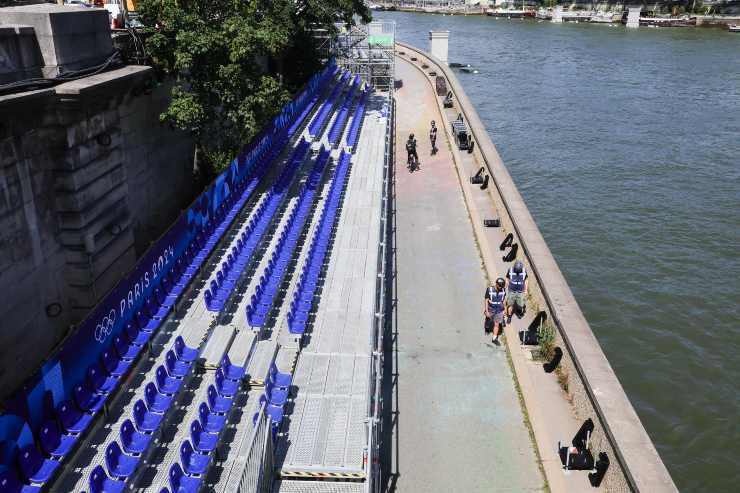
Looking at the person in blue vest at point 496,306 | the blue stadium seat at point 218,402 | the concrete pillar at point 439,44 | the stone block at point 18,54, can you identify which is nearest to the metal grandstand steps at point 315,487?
the blue stadium seat at point 218,402

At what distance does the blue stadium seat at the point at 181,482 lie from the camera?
31.7 ft

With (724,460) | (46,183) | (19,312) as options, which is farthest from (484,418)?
(46,183)

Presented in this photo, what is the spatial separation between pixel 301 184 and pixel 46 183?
1116 centimetres

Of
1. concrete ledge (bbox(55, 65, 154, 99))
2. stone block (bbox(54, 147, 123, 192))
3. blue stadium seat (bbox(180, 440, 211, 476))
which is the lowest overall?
blue stadium seat (bbox(180, 440, 211, 476))

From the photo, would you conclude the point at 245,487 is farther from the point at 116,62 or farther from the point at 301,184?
Answer: the point at 301,184

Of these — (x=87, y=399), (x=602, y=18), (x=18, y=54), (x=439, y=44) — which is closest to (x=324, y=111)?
(x=18, y=54)

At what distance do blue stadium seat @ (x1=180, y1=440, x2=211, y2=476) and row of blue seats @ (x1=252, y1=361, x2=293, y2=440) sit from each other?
4.33ft

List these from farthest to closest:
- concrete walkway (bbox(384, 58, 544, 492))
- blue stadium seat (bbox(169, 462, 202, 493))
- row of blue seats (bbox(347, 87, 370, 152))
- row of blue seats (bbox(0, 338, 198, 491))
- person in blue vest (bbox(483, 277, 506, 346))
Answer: row of blue seats (bbox(347, 87, 370, 152))
person in blue vest (bbox(483, 277, 506, 346))
concrete walkway (bbox(384, 58, 544, 492))
blue stadium seat (bbox(169, 462, 202, 493))
row of blue seats (bbox(0, 338, 198, 491))

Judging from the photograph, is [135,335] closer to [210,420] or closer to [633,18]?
[210,420]

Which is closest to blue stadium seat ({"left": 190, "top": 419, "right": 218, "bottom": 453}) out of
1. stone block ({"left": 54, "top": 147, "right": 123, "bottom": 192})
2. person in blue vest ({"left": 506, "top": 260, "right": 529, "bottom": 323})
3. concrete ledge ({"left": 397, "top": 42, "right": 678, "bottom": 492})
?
concrete ledge ({"left": 397, "top": 42, "right": 678, "bottom": 492})

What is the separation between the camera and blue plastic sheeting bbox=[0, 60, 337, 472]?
32.5 feet

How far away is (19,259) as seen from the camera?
1320 cm

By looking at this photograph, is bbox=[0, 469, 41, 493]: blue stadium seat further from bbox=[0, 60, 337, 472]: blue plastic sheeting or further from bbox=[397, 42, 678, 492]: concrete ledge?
bbox=[397, 42, 678, 492]: concrete ledge

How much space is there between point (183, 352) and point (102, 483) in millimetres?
3639
